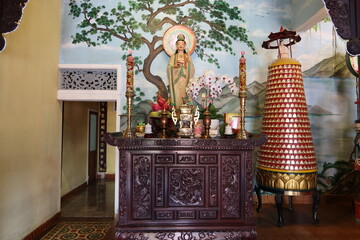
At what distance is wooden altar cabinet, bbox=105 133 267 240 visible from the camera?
7.98 feet

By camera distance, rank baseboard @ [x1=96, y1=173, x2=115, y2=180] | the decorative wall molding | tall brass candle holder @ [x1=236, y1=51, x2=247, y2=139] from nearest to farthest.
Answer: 1. tall brass candle holder @ [x1=236, y1=51, x2=247, y2=139]
2. the decorative wall molding
3. baseboard @ [x1=96, y1=173, x2=115, y2=180]

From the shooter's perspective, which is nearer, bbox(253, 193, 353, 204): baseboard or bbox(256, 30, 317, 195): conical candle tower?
bbox(256, 30, 317, 195): conical candle tower

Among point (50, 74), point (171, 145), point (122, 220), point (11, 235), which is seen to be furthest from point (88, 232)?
point (50, 74)

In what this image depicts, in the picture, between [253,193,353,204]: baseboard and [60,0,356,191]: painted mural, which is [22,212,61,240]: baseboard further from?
[253,193,353,204]: baseboard

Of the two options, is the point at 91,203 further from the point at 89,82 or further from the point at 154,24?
the point at 154,24

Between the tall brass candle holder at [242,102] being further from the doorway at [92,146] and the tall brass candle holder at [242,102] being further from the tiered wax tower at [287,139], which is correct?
the doorway at [92,146]

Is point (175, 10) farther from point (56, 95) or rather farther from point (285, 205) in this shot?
point (285, 205)

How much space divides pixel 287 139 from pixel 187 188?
1.41m

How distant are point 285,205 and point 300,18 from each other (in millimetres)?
2874

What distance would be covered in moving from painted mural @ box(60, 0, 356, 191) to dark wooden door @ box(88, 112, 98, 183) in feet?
9.26

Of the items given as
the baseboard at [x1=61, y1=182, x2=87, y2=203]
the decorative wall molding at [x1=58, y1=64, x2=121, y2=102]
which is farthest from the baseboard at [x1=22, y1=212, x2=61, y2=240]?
the decorative wall molding at [x1=58, y1=64, x2=121, y2=102]

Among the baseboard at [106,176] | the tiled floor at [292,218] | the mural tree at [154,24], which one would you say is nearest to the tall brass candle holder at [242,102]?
the tiled floor at [292,218]

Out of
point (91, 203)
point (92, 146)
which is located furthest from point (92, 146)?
point (91, 203)

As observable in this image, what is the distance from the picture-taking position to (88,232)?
329 cm
